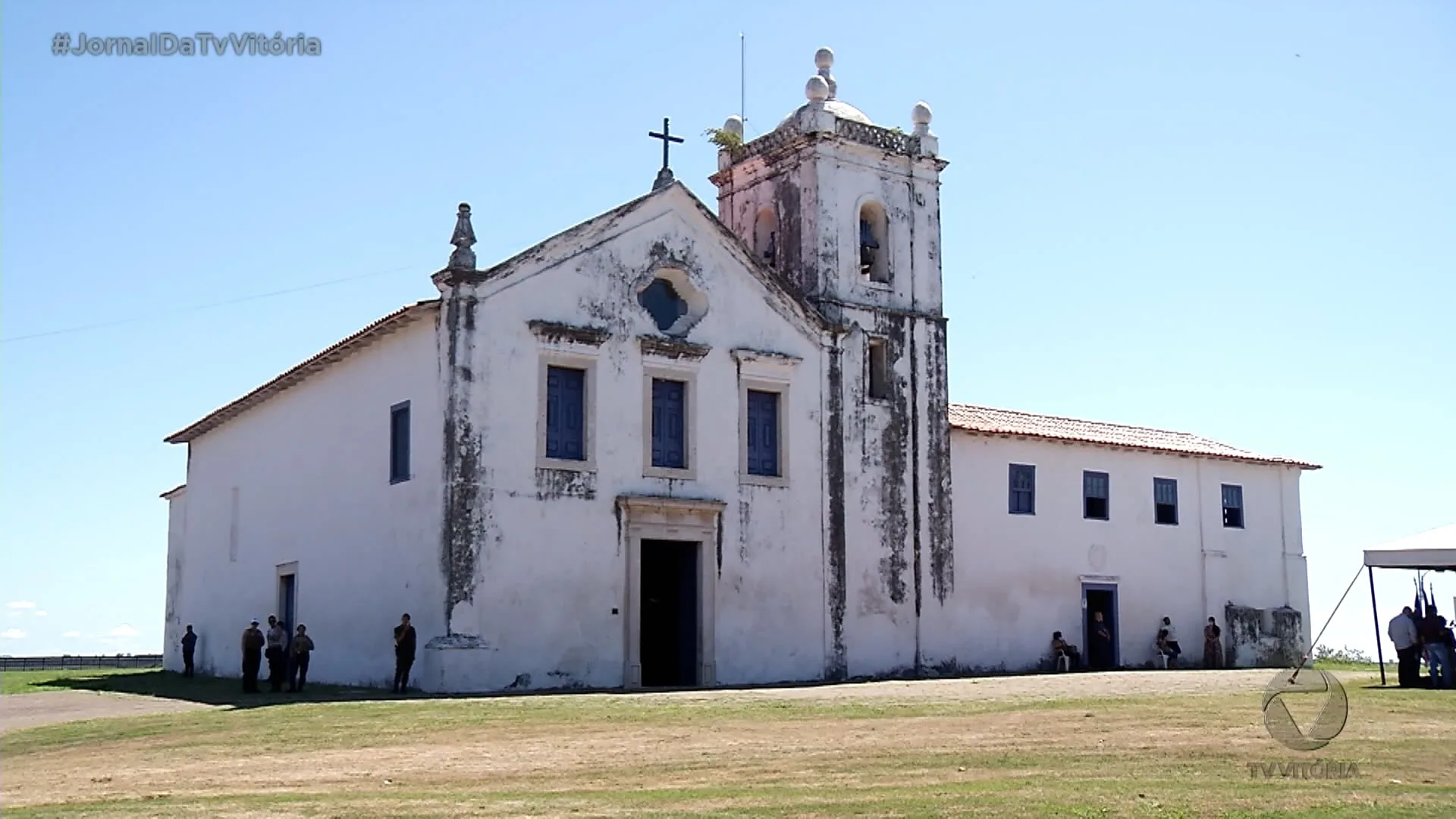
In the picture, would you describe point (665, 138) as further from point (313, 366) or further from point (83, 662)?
point (83, 662)

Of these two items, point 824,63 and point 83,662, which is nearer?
point 824,63

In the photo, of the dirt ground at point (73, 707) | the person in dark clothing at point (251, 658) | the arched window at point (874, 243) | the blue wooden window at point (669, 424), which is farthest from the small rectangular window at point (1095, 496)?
the dirt ground at point (73, 707)

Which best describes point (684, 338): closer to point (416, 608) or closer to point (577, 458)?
point (577, 458)

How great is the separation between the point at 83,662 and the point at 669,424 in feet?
103

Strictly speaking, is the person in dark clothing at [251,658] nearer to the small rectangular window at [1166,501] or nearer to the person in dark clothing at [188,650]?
the person in dark clothing at [188,650]

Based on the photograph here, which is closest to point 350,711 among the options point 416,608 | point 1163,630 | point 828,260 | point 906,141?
point 416,608

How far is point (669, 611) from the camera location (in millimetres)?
26953

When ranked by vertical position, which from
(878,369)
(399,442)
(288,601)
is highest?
(878,369)

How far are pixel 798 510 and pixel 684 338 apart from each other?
3.73 meters

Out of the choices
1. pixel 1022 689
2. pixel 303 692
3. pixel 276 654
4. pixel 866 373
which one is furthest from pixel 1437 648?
pixel 276 654

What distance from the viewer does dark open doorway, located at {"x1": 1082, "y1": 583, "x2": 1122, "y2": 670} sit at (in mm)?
32844

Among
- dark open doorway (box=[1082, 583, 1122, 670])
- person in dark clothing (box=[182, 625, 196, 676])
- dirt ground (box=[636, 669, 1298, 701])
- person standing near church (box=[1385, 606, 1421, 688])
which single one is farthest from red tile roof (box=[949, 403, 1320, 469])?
person in dark clothing (box=[182, 625, 196, 676])

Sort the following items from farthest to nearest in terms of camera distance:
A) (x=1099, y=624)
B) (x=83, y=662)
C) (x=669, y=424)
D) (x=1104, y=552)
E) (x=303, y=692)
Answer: (x=83, y=662), (x=1104, y=552), (x=1099, y=624), (x=669, y=424), (x=303, y=692)

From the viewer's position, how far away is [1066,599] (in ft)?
107
